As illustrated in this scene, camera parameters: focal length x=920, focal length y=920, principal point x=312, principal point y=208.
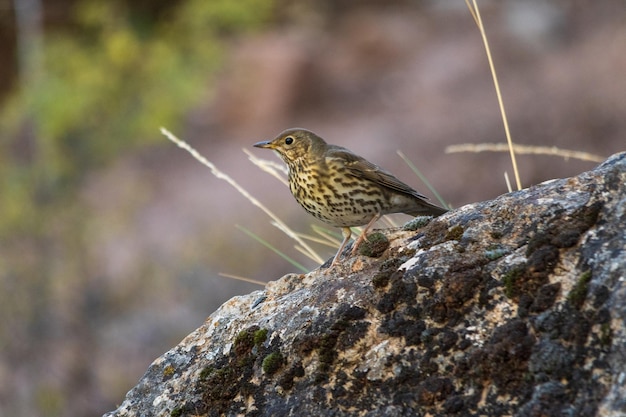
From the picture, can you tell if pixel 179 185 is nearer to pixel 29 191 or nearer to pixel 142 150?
pixel 142 150

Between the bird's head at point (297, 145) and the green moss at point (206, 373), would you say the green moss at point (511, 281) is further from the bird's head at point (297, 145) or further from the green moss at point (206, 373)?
the bird's head at point (297, 145)

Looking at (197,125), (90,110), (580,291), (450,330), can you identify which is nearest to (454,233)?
(450,330)

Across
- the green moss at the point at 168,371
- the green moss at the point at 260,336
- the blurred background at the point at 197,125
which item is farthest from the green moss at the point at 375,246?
the blurred background at the point at 197,125

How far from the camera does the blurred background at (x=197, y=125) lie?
46.1ft

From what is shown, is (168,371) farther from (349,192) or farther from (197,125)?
(197,125)

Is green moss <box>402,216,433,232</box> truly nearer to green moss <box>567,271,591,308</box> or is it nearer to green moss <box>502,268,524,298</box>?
green moss <box>502,268,524,298</box>

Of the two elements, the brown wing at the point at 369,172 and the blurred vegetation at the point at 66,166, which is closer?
the brown wing at the point at 369,172

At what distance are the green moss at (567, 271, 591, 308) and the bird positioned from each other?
65.4 inches

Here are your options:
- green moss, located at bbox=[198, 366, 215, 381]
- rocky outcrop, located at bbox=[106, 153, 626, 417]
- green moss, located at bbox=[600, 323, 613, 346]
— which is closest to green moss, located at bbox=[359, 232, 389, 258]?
rocky outcrop, located at bbox=[106, 153, 626, 417]

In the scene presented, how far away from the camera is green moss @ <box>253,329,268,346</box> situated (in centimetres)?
352

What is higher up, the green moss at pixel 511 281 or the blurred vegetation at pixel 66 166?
the blurred vegetation at pixel 66 166

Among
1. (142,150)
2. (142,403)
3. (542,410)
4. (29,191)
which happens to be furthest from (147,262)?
(542,410)

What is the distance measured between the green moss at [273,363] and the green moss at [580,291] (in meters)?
1.09

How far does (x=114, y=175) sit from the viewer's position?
2381 centimetres
